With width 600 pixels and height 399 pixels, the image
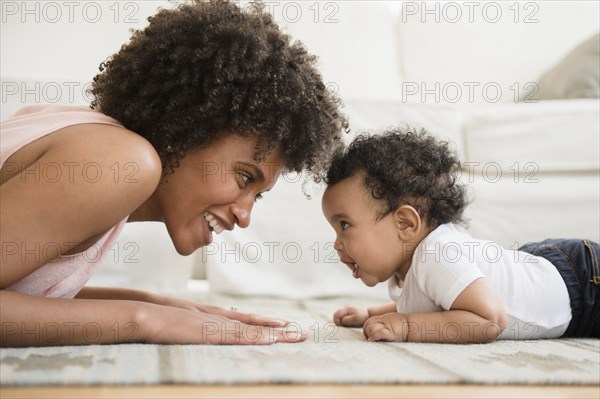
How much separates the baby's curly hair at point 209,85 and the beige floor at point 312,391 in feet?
1.57

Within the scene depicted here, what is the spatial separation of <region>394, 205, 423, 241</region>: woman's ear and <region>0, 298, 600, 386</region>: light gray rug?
10.1 inches

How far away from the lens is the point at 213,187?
3.46 ft

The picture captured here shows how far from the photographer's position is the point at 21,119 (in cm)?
99

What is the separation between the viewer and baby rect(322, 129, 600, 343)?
46.8 inches

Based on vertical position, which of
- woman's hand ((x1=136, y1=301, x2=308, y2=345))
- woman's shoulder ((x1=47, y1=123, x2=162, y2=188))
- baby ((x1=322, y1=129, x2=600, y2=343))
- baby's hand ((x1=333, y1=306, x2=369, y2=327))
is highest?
woman's shoulder ((x1=47, y1=123, x2=162, y2=188))

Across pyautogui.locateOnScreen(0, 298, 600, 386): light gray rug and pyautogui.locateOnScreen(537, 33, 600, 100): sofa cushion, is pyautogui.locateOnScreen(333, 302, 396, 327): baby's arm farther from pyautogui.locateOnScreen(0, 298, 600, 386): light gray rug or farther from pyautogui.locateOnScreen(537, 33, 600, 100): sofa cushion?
pyautogui.locateOnScreen(537, 33, 600, 100): sofa cushion

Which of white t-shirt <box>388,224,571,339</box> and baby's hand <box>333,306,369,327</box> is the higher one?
white t-shirt <box>388,224,571,339</box>

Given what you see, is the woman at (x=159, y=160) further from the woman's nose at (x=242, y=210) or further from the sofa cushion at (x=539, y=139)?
the sofa cushion at (x=539, y=139)

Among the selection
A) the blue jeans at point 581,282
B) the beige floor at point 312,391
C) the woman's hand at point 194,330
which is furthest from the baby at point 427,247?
the beige floor at point 312,391

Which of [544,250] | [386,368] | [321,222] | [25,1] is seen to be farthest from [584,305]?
[25,1]

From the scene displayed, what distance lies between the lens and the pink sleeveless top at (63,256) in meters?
0.92

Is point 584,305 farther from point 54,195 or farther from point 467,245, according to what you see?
point 54,195

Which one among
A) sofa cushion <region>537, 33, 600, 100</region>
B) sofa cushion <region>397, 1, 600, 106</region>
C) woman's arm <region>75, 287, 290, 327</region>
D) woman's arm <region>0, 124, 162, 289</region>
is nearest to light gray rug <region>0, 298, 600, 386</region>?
woman's arm <region>0, 124, 162, 289</region>

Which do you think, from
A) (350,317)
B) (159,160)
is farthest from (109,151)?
(350,317)
